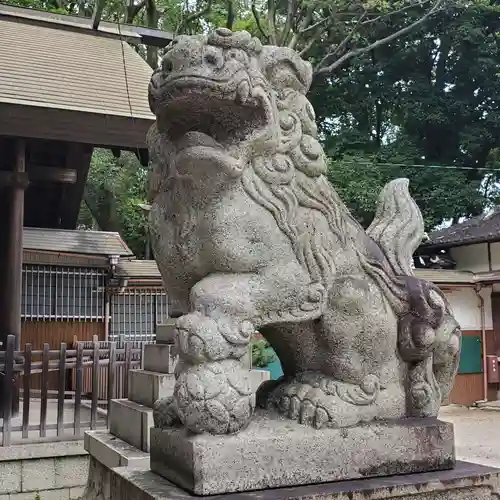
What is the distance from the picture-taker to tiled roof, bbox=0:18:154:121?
652cm

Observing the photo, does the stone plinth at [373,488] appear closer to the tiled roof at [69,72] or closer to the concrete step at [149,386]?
the concrete step at [149,386]

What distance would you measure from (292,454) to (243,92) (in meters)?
1.23

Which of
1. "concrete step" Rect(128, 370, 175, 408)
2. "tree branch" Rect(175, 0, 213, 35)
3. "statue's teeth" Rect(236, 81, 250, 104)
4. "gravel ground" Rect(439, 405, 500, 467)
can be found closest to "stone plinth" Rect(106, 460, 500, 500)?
"statue's teeth" Rect(236, 81, 250, 104)

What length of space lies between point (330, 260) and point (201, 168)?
1.92ft

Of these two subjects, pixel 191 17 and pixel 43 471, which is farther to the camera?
pixel 191 17

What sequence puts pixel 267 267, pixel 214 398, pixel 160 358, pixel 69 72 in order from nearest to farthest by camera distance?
pixel 214 398 < pixel 267 267 < pixel 160 358 < pixel 69 72

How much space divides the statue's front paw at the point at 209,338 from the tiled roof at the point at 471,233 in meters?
11.7

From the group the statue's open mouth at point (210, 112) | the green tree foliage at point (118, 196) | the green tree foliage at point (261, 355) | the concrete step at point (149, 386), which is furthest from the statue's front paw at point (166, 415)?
the green tree foliage at point (118, 196)

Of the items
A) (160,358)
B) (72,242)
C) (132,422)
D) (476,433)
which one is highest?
(72,242)

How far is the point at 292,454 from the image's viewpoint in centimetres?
203

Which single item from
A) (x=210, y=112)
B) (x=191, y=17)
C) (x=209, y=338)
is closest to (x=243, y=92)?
(x=210, y=112)

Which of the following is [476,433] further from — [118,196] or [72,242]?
[118,196]

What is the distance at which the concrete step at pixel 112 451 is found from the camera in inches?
140

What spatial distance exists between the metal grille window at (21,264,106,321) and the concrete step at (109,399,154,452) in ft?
18.0
